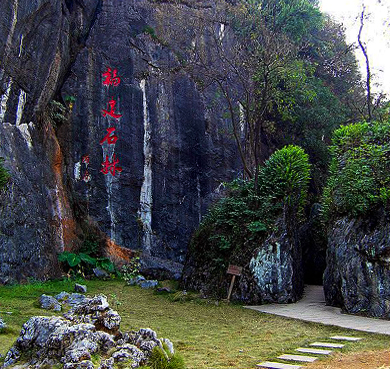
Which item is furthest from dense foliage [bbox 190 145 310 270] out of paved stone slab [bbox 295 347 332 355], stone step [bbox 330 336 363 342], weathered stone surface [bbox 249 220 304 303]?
paved stone slab [bbox 295 347 332 355]

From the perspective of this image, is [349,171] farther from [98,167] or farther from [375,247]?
[98,167]

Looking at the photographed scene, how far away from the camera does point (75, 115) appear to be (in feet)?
41.2

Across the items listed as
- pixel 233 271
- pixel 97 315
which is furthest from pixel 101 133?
pixel 97 315

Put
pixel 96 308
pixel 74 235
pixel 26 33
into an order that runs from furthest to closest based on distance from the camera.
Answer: pixel 74 235, pixel 26 33, pixel 96 308

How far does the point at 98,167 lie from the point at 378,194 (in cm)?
785

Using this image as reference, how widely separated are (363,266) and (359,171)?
1.85 metres

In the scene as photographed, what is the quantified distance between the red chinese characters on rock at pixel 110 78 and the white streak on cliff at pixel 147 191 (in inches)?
36.8

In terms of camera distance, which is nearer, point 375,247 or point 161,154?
point 375,247

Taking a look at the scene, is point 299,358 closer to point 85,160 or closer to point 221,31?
point 85,160

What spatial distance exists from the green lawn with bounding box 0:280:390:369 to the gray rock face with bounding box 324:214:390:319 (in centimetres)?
132

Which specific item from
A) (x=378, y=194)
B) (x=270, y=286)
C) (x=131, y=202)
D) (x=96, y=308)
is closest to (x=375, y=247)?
(x=378, y=194)

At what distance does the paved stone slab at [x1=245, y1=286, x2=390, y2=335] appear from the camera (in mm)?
6090

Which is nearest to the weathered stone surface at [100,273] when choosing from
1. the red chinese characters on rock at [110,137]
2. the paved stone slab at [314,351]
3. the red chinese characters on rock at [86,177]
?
the red chinese characters on rock at [86,177]

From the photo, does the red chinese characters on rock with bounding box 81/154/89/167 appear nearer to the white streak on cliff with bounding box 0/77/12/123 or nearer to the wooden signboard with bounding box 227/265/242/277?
the white streak on cliff with bounding box 0/77/12/123
